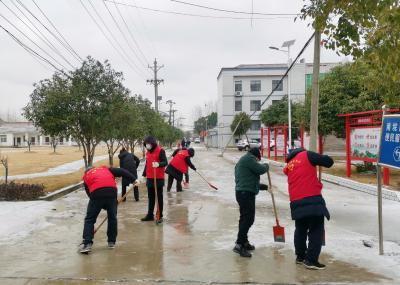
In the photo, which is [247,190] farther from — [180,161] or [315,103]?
[180,161]

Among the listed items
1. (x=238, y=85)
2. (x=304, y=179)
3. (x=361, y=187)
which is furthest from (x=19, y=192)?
(x=238, y=85)

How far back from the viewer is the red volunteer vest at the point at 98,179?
679cm

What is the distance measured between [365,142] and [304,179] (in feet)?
35.1

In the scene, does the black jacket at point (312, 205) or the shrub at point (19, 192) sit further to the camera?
the shrub at point (19, 192)

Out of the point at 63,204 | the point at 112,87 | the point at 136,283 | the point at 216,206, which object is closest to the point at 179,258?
the point at 136,283

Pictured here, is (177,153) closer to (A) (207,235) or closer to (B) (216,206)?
(B) (216,206)

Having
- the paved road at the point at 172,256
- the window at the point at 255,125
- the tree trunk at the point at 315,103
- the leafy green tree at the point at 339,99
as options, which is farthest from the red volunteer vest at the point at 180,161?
the window at the point at 255,125

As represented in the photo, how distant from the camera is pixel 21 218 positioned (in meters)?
9.35

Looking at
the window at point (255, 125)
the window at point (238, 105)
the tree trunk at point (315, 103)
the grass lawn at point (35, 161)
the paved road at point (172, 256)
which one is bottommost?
the grass lawn at point (35, 161)

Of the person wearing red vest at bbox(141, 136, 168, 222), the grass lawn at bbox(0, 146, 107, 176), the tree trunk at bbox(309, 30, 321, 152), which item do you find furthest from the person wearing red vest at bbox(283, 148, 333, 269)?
the grass lawn at bbox(0, 146, 107, 176)

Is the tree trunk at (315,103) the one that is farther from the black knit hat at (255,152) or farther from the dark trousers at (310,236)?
the dark trousers at (310,236)

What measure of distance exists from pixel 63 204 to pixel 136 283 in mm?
6855

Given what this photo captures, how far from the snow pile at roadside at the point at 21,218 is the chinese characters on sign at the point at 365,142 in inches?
389

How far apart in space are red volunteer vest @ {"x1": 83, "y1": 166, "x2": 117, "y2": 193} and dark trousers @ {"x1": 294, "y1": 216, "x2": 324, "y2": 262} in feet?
8.96
